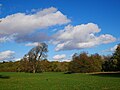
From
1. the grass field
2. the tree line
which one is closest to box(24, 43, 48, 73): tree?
the tree line

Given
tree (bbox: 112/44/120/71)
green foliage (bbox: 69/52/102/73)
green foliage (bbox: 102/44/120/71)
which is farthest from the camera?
green foliage (bbox: 69/52/102/73)

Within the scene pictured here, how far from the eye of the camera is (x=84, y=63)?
10306 centimetres

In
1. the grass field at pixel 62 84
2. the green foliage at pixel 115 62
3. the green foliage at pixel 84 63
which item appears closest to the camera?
the grass field at pixel 62 84

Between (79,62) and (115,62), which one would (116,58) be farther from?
(79,62)

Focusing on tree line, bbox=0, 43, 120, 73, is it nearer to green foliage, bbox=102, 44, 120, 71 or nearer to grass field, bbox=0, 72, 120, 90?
green foliage, bbox=102, 44, 120, 71

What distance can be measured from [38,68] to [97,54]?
30.0 meters

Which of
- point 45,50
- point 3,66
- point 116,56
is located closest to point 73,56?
point 45,50

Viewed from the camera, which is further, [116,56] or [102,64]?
[102,64]

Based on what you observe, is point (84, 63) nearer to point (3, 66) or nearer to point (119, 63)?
point (119, 63)

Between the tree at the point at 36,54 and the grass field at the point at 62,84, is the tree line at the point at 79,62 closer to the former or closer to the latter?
the tree at the point at 36,54

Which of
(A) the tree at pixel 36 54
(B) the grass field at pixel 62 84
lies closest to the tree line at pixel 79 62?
(A) the tree at pixel 36 54

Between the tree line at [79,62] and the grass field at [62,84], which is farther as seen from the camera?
the tree line at [79,62]

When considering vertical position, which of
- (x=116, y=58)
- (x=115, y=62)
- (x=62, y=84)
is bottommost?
(x=62, y=84)

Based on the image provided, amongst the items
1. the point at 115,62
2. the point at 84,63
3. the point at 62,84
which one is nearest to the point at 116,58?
the point at 115,62
